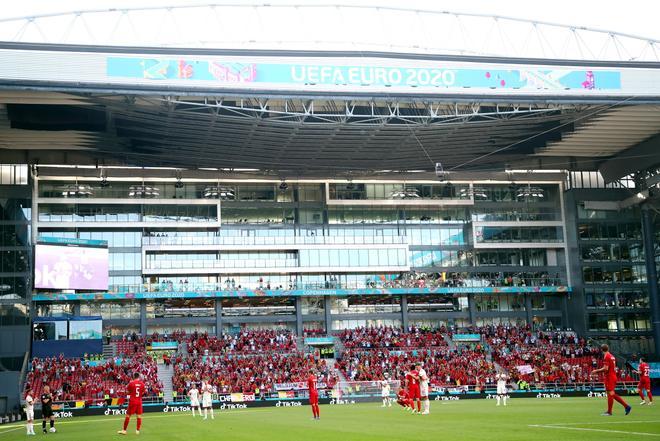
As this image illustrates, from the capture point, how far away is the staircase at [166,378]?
57.3 meters

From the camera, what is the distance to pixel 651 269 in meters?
76.4

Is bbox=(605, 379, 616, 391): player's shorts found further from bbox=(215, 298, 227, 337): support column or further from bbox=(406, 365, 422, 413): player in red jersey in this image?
bbox=(215, 298, 227, 337): support column

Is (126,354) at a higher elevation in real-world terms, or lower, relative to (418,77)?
lower

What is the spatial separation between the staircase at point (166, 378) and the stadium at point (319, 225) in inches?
6.1

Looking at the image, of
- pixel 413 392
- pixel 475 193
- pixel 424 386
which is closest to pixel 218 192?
pixel 475 193

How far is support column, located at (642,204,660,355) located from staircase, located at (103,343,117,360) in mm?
48658

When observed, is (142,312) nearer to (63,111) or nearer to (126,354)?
(126,354)

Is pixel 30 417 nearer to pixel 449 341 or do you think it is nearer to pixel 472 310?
pixel 449 341

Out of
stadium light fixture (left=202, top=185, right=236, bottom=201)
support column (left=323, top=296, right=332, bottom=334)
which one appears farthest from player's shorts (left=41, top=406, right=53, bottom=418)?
support column (left=323, top=296, right=332, bottom=334)

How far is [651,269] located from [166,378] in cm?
4552

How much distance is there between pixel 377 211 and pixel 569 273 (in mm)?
19827

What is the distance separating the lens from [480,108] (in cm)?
5853

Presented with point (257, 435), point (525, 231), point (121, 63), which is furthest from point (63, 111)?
point (525, 231)

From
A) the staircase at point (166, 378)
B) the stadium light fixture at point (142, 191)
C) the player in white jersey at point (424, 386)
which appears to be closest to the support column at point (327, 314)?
the staircase at point (166, 378)
